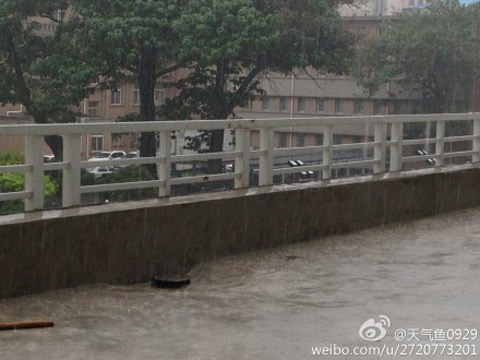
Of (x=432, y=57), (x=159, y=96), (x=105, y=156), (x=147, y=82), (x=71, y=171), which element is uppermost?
(x=432, y=57)

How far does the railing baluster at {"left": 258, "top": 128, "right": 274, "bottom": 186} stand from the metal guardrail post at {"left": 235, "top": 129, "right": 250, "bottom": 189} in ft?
0.78

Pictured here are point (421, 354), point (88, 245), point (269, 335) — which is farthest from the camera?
point (88, 245)

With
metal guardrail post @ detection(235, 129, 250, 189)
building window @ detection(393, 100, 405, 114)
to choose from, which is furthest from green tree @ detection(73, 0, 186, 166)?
metal guardrail post @ detection(235, 129, 250, 189)

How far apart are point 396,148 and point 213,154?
3.99m

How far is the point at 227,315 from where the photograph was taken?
7.88 meters

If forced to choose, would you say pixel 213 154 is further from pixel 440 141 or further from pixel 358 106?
pixel 358 106

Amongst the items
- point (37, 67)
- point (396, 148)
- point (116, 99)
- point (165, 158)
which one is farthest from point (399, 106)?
point (165, 158)

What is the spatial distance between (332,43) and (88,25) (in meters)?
13.5

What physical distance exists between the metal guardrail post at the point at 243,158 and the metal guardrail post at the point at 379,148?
249 cm

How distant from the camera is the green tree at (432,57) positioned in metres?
62.4

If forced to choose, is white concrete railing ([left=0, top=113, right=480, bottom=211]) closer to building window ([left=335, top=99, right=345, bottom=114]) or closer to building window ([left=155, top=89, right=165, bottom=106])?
building window ([left=155, top=89, right=165, bottom=106])

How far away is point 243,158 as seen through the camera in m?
10.6

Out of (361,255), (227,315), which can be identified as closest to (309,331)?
(227,315)

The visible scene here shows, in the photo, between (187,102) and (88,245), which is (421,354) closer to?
(88,245)
